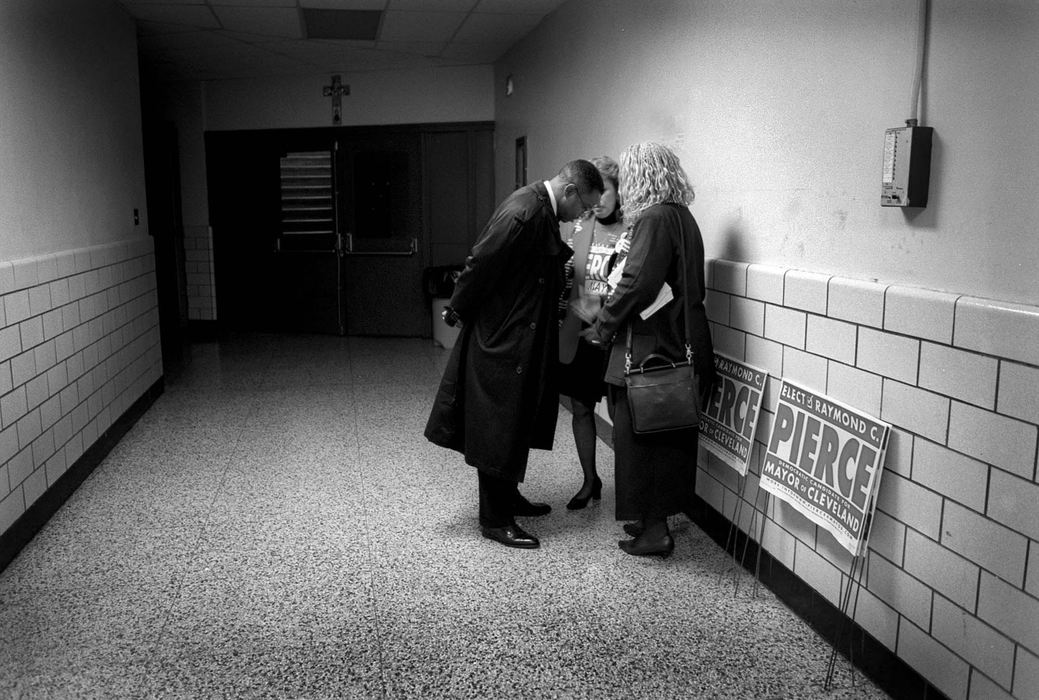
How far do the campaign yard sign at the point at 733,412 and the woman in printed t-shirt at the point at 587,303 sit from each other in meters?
0.48

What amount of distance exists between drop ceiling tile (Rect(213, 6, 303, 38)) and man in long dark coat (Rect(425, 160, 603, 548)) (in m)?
3.22

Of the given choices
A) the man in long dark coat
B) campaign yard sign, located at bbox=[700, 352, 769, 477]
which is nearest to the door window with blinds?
the man in long dark coat

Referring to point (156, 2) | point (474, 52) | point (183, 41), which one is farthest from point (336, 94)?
point (156, 2)

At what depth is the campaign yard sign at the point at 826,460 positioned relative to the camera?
7.43ft

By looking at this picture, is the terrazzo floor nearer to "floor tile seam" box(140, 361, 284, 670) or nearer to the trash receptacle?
"floor tile seam" box(140, 361, 284, 670)

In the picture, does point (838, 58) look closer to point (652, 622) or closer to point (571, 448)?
point (652, 622)

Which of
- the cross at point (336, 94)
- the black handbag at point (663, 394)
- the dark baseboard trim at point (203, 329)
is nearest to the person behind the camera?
the black handbag at point (663, 394)

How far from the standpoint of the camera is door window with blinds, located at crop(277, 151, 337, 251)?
8398 mm

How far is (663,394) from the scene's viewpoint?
9.51 feet

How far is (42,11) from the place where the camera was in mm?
3779

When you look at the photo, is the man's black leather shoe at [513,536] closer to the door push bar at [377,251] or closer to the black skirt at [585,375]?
the black skirt at [585,375]

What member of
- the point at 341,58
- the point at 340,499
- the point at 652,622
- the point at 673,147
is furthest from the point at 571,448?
the point at 341,58

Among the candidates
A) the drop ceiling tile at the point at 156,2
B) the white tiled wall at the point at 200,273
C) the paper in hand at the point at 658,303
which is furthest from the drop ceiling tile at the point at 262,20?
the paper in hand at the point at 658,303

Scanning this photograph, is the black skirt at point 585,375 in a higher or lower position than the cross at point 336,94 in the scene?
lower
